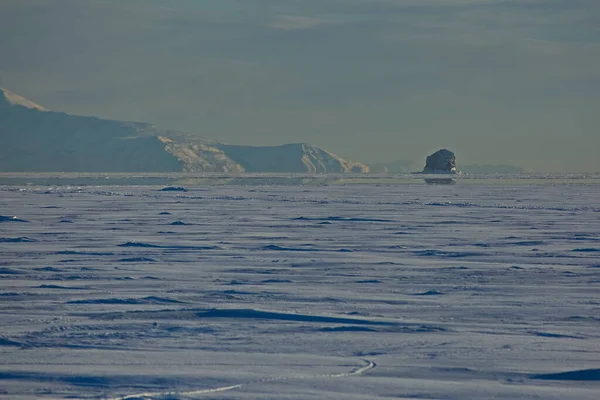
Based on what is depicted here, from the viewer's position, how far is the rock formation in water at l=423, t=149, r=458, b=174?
106 metres

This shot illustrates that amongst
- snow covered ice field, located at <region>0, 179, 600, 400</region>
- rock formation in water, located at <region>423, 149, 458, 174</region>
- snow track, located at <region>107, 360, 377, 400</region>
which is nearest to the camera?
snow track, located at <region>107, 360, 377, 400</region>

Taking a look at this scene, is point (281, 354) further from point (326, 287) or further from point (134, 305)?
point (326, 287)

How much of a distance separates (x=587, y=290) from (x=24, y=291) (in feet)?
15.5

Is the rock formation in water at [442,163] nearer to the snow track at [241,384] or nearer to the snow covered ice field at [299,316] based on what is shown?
the snow covered ice field at [299,316]

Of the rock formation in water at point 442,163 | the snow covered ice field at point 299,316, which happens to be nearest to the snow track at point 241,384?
the snow covered ice field at point 299,316

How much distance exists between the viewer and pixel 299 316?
6.30 metres

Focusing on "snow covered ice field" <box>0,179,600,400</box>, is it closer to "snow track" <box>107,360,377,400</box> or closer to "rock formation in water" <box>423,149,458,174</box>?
"snow track" <box>107,360,377,400</box>

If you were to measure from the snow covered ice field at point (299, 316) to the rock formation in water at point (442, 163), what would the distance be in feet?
307

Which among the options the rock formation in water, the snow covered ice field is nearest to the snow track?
the snow covered ice field

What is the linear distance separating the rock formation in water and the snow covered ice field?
9358 cm

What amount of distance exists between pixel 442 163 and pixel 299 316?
333ft

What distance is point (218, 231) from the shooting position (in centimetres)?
1427

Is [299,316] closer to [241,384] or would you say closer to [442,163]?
[241,384]

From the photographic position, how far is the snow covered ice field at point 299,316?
4496 millimetres
